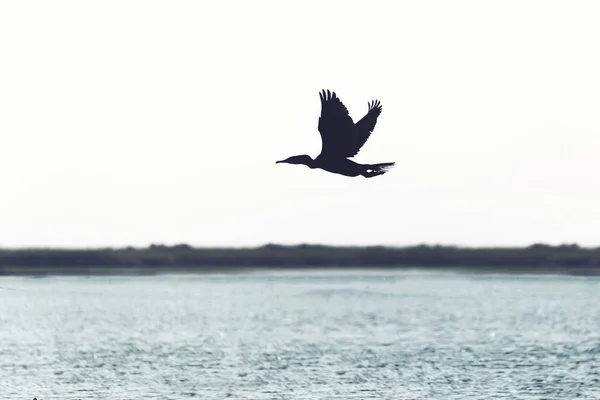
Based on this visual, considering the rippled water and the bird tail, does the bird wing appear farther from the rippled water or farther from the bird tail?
the rippled water

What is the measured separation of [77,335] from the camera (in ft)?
317

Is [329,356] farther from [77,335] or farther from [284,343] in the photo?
[77,335]

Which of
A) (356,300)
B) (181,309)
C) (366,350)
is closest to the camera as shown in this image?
(366,350)

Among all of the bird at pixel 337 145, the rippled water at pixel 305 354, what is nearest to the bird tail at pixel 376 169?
the bird at pixel 337 145

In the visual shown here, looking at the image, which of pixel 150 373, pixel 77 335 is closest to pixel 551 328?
pixel 77 335

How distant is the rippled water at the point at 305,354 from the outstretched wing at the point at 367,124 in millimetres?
35945

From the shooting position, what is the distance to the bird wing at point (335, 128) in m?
13.5

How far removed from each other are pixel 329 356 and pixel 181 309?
7974 cm

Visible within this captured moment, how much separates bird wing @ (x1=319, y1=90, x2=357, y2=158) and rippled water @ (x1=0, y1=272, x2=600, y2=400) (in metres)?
37.8

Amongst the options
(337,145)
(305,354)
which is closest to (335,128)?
(337,145)

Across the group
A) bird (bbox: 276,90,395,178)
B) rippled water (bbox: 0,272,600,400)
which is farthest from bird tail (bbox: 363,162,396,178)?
rippled water (bbox: 0,272,600,400)

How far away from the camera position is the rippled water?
5453cm

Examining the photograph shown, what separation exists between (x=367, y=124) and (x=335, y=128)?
1.59m

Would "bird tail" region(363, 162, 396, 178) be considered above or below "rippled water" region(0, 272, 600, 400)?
above
